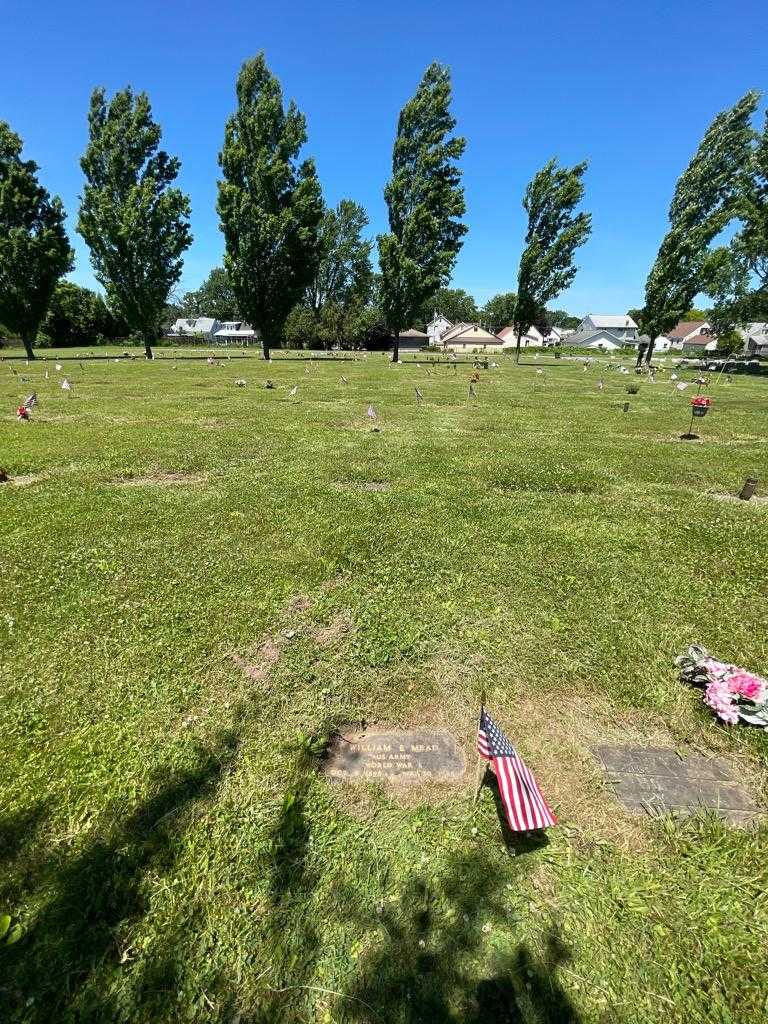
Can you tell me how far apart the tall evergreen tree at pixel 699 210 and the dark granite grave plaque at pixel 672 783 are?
47.2 meters

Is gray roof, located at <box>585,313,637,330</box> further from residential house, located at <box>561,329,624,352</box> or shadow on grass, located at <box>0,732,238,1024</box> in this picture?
shadow on grass, located at <box>0,732,238,1024</box>

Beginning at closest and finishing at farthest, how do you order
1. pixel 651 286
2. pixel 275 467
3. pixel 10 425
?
pixel 275 467 < pixel 10 425 < pixel 651 286

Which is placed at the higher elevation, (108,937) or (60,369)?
(60,369)

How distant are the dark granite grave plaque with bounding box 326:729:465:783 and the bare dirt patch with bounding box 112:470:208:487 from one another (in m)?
6.83

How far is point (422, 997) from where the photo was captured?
7.01 feet

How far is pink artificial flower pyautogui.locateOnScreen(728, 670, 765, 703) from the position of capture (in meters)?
3.71

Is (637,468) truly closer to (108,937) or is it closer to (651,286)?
(108,937)

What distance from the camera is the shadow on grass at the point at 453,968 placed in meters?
2.10

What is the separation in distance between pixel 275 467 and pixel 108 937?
8164 mm

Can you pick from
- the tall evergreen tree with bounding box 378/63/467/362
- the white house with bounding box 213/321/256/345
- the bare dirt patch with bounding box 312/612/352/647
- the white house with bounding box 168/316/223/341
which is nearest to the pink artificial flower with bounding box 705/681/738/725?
the bare dirt patch with bounding box 312/612/352/647

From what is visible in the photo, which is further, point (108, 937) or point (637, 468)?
point (637, 468)

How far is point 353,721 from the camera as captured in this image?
364cm

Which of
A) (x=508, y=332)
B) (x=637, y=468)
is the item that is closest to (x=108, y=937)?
(x=637, y=468)

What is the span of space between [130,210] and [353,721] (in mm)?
44643
